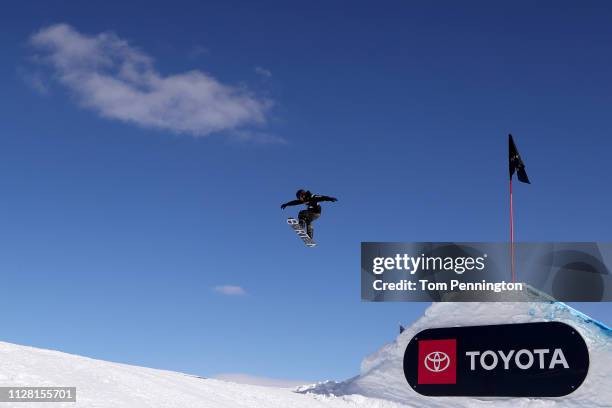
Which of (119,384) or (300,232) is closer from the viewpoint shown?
(119,384)

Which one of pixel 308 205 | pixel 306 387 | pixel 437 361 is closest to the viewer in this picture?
pixel 437 361

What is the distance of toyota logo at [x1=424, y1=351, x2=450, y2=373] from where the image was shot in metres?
16.6

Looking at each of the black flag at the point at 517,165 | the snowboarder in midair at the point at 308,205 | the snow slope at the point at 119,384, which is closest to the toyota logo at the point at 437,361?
the snow slope at the point at 119,384

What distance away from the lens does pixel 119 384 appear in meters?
15.7

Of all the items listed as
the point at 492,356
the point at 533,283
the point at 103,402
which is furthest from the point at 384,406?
the point at 103,402

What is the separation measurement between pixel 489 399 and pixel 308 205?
1071 cm

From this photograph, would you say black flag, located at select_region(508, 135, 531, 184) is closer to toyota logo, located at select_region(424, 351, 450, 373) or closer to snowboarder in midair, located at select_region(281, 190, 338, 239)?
snowboarder in midair, located at select_region(281, 190, 338, 239)

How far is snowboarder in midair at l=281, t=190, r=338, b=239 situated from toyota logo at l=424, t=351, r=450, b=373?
5.20 m

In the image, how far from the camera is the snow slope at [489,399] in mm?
26516

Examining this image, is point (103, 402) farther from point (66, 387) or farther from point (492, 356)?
point (492, 356)

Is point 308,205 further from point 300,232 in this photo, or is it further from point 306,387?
point 306,387

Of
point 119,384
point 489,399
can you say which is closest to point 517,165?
point 489,399

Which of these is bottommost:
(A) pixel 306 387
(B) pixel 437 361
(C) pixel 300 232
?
(A) pixel 306 387

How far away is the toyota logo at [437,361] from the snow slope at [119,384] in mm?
4563
